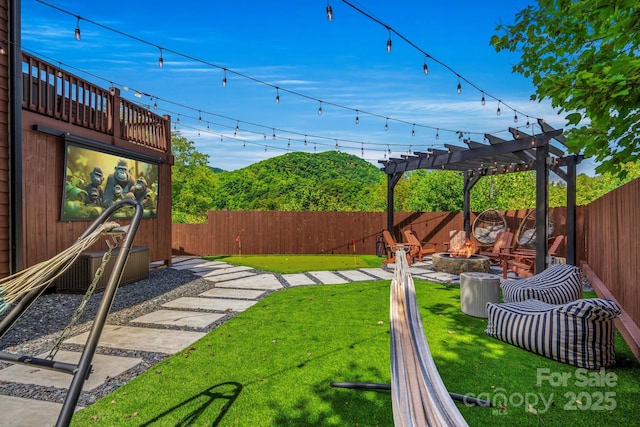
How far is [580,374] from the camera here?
3.20 meters

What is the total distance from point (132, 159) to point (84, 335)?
5.05m

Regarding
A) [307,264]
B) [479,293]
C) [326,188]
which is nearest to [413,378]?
[479,293]

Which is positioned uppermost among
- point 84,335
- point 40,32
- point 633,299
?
point 40,32

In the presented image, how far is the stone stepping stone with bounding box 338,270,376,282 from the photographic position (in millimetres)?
8031

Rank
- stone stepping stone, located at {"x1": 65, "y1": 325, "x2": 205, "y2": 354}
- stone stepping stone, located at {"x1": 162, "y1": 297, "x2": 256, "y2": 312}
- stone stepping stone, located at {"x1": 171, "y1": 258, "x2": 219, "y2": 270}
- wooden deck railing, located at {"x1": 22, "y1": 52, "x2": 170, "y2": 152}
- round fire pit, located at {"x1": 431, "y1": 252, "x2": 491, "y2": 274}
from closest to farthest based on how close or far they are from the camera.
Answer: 1. stone stepping stone, located at {"x1": 65, "y1": 325, "x2": 205, "y2": 354}
2. stone stepping stone, located at {"x1": 162, "y1": 297, "x2": 256, "y2": 312}
3. wooden deck railing, located at {"x1": 22, "y1": 52, "x2": 170, "y2": 152}
4. round fire pit, located at {"x1": 431, "y1": 252, "x2": 491, "y2": 274}
5. stone stepping stone, located at {"x1": 171, "y1": 258, "x2": 219, "y2": 270}

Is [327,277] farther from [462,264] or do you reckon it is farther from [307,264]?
[462,264]

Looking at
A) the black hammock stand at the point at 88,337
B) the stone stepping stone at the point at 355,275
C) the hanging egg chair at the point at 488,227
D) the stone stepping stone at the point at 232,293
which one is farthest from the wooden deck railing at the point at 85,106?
the hanging egg chair at the point at 488,227

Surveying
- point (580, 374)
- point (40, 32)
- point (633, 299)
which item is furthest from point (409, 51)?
point (40, 32)

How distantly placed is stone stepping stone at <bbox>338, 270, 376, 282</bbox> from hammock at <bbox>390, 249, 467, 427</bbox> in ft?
17.9

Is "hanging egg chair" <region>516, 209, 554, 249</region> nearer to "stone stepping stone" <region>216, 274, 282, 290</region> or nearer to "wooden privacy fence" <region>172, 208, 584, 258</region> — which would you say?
"wooden privacy fence" <region>172, 208, 584, 258</region>

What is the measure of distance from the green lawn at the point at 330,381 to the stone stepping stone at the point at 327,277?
2.88 metres

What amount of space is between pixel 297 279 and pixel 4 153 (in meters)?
5.62

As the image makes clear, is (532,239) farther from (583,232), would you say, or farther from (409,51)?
(409,51)

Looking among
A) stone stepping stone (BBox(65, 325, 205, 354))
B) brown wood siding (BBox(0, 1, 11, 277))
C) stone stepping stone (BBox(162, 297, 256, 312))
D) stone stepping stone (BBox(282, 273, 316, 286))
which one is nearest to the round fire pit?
stone stepping stone (BBox(282, 273, 316, 286))
